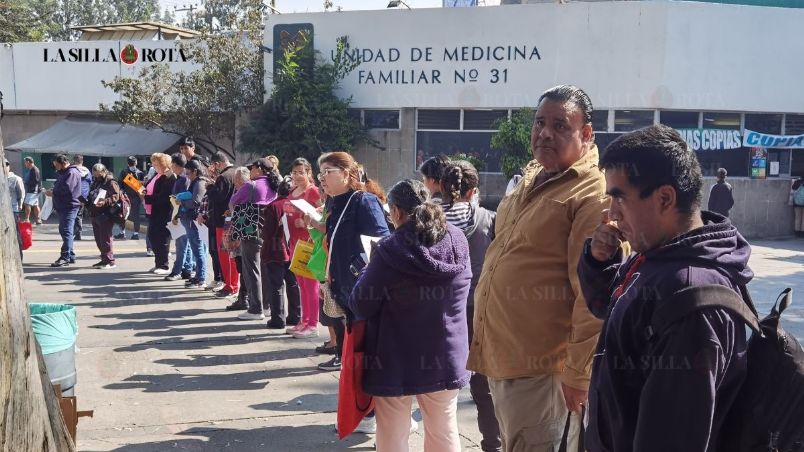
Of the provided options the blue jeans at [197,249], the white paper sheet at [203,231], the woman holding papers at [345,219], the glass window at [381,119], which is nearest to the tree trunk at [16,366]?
the woman holding papers at [345,219]

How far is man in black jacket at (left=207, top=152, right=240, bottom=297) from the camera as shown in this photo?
394 inches

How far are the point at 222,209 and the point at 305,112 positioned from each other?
9.42m

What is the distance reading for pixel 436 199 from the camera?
5.13 meters

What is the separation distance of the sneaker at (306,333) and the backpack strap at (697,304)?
6.60m

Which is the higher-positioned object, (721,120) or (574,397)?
(721,120)

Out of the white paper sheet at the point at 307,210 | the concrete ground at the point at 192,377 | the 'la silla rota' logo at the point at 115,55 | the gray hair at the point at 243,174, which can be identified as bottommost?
the concrete ground at the point at 192,377

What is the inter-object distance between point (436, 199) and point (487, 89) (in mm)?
14312

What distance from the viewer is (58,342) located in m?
4.73

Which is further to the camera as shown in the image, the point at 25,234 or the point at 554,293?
the point at 25,234

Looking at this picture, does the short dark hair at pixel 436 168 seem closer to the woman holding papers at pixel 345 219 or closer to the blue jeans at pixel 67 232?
the woman holding papers at pixel 345 219

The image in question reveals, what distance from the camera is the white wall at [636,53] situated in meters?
17.6

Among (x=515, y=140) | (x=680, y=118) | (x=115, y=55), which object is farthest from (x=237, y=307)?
(x=115, y=55)

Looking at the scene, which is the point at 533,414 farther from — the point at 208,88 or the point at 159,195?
the point at 208,88

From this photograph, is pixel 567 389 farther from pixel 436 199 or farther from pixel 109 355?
pixel 109 355
